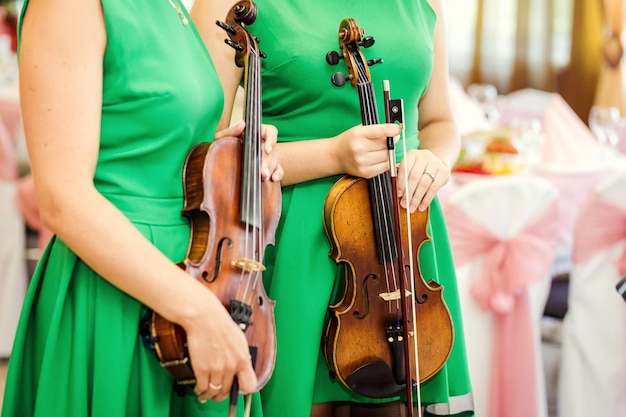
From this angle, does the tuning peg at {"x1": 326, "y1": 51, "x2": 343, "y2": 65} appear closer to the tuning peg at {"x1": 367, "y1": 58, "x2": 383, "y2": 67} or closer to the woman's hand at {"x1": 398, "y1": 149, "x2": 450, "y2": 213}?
the tuning peg at {"x1": 367, "y1": 58, "x2": 383, "y2": 67}

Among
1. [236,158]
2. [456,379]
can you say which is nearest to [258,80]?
[236,158]

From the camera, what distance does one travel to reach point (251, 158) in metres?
1.16

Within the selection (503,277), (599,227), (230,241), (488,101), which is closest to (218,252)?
(230,241)

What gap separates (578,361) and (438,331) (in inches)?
50.5

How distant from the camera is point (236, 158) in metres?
1.16

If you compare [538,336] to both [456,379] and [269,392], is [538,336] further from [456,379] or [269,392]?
[269,392]

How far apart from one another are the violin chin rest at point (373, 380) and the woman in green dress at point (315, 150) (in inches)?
3.1

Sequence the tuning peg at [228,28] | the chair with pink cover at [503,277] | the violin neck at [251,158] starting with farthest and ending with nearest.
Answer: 1. the chair with pink cover at [503,277]
2. the tuning peg at [228,28]
3. the violin neck at [251,158]

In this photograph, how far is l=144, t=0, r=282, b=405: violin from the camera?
1.06m

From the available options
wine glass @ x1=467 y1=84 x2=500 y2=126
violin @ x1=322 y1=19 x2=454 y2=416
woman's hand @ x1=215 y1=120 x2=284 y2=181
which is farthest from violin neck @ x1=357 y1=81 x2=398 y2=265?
wine glass @ x1=467 y1=84 x2=500 y2=126

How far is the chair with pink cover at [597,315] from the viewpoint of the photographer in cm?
243

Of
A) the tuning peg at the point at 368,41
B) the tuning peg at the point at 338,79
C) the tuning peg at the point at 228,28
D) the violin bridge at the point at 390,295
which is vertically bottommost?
the violin bridge at the point at 390,295

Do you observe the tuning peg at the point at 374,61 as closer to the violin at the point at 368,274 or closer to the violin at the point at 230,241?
the violin at the point at 368,274

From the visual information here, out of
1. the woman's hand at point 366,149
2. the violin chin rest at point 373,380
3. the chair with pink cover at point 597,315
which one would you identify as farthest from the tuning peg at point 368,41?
the chair with pink cover at point 597,315
